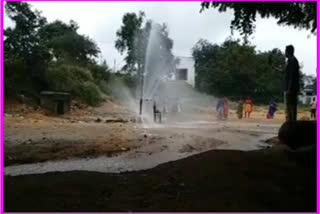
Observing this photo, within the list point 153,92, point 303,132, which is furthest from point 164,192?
point 153,92

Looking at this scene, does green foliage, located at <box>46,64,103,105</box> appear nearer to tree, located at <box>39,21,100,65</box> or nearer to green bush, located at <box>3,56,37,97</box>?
green bush, located at <box>3,56,37,97</box>

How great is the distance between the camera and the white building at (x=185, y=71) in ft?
176

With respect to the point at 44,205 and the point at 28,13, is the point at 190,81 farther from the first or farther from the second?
the point at 44,205

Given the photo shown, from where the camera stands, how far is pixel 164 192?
19.5ft

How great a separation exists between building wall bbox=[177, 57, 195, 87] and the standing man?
144ft

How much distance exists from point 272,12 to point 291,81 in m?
1.77

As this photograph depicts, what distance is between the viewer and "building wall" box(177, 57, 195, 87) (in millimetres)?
54625

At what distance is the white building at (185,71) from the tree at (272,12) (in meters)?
43.8

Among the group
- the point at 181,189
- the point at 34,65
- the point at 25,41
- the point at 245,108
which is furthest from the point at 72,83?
the point at 181,189

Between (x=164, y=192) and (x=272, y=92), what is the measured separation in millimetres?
44636

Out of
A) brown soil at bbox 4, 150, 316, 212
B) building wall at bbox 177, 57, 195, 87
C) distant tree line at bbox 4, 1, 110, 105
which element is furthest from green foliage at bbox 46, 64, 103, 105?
brown soil at bbox 4, 150, 316, 212

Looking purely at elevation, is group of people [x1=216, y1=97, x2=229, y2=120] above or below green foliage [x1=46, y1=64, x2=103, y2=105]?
below

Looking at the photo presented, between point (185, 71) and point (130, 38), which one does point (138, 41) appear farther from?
point (185, 71)

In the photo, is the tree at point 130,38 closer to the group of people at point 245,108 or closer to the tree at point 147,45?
the tree at point 147,45
